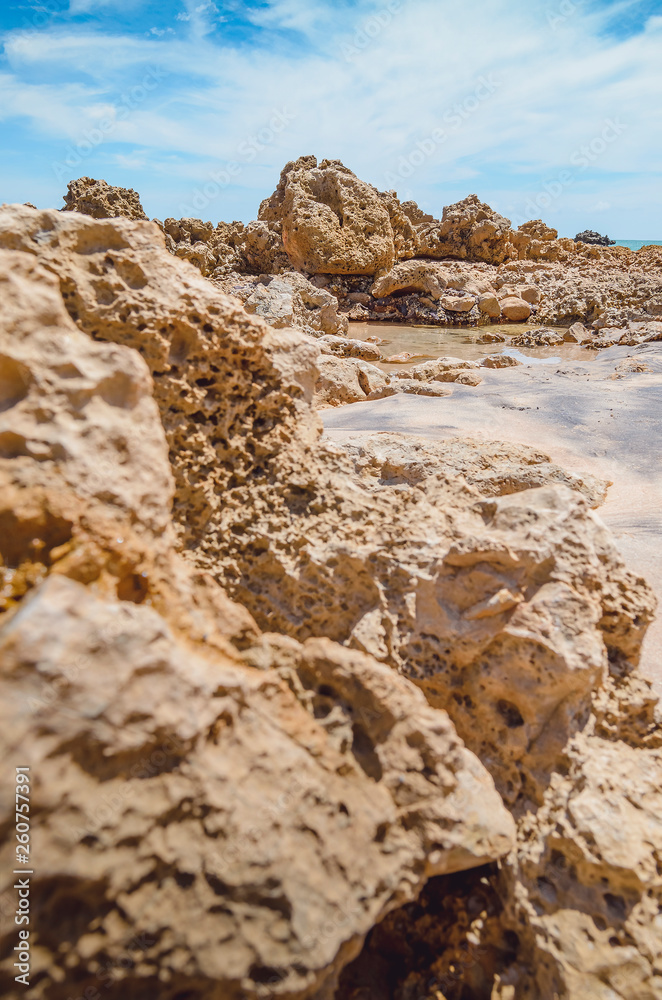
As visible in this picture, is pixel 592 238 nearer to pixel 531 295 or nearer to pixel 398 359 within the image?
pixel 531 295

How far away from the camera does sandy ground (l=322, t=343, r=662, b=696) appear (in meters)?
3.67

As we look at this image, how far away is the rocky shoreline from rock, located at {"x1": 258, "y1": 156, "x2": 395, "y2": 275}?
1313cm

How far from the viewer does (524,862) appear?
137 cm

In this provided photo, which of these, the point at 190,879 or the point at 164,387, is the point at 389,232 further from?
the point at 190,879

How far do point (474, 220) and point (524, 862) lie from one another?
20967 mm

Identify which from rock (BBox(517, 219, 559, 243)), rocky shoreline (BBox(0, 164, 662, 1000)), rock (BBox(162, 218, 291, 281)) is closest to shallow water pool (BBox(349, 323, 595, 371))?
rock (BBox(162, 218, 291, 281))

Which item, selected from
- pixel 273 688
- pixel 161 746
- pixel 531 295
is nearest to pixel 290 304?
pixel 273 688

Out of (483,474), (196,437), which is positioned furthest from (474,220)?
(196,437)

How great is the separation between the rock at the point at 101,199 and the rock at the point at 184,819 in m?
13.0

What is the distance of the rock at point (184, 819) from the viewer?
843 millimetres

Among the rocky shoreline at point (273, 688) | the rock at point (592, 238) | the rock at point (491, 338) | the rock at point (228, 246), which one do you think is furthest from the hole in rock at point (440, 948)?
the rock at point (592, 238)

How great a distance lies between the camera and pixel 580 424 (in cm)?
555

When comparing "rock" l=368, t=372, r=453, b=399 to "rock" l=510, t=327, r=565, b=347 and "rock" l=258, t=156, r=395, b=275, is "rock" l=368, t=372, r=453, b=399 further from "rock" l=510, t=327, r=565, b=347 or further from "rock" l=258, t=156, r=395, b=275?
"rock" l=258, t=156, r=395, b=275

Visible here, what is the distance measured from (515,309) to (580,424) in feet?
34.5
